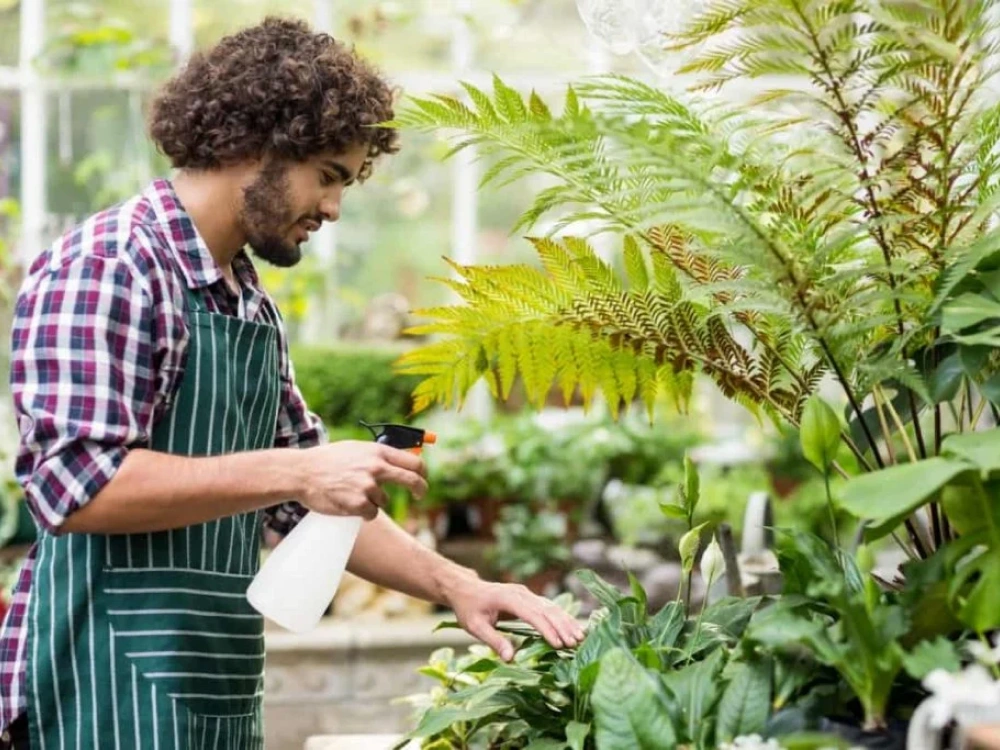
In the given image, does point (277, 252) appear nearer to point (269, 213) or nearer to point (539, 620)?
point (269, 213)

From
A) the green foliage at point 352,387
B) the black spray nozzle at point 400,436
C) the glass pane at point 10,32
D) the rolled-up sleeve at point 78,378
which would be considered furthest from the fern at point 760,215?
the glass pane at point 10,32

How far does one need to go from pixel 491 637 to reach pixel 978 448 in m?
0.70

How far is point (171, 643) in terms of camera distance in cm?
167

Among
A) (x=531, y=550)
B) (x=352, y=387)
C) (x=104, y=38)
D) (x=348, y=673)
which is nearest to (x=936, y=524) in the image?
(x=348, y=673)

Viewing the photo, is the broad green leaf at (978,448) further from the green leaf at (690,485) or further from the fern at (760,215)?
the green leaf at (690,485)

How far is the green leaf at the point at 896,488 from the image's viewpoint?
115 cm

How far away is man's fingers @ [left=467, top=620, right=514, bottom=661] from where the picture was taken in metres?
1.69

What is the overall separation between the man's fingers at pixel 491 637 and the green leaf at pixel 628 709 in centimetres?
43

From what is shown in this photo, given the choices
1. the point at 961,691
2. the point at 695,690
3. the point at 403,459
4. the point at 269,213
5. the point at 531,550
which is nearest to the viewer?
the point at 961,691

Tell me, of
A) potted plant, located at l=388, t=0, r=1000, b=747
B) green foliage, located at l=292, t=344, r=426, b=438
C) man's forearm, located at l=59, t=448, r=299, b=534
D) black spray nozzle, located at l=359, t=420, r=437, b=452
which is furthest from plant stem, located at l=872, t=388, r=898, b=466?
green foliage, located at l=292, t=344, r=426, b=438

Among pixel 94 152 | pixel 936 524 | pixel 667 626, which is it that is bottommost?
pixel 667 626

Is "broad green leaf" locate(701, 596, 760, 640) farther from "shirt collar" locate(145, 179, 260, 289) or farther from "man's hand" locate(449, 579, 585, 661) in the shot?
"shirt collar" locate(145, 179, 260, 289)

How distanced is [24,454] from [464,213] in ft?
17.2

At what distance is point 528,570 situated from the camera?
200 inches
